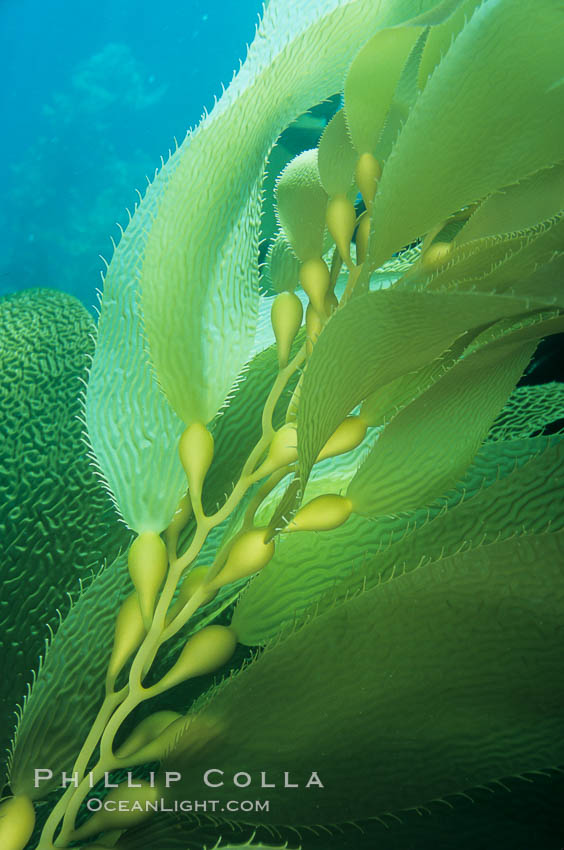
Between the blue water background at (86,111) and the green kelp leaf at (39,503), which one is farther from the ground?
the blue water background at (86,111)

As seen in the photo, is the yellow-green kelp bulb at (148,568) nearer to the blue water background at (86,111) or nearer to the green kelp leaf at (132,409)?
the green kelp leaf at (132,409)

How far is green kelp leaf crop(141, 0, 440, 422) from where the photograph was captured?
0.63 feet

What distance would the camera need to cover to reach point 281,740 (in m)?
0.17

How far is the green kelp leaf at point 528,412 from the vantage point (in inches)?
10.6

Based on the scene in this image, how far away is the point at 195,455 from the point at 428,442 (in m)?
0.06

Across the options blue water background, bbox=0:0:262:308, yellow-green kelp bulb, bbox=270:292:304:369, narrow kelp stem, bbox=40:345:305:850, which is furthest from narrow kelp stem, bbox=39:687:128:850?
blue water background, bbox=0:0:262:308

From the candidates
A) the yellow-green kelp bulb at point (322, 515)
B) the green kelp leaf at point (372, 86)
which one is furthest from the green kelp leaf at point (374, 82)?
the yellow-green kelp bulb at point (322, 515)

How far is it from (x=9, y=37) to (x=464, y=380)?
1.55ft

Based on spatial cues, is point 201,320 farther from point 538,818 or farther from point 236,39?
point 236,39

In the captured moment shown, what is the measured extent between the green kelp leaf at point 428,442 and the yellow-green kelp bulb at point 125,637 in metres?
0.07

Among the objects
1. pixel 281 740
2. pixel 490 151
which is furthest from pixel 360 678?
pixel 490 151

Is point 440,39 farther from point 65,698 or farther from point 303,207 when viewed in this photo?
point 65,698

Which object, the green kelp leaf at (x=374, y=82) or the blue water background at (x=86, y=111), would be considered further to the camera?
the blue water background at (x=86, y=111)

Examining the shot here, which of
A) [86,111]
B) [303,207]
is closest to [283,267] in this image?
[303,207]
